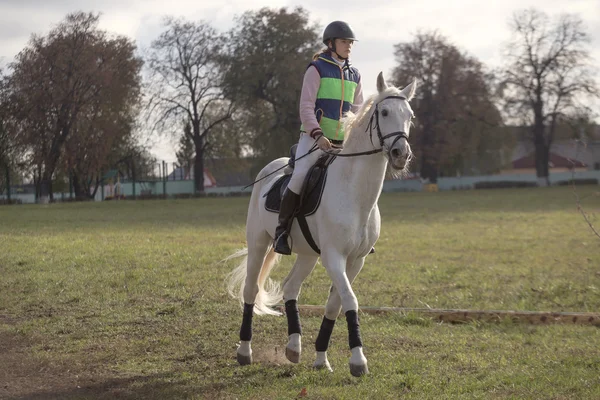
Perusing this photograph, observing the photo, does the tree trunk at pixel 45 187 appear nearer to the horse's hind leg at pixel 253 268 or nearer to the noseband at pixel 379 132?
the horse's hind leg at pixel 253 268

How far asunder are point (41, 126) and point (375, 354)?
43040mm

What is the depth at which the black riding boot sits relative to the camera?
779 cm

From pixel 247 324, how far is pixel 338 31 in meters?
3.26

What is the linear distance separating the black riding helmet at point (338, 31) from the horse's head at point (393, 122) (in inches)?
34.8

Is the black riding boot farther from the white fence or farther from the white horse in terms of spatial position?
the white fence

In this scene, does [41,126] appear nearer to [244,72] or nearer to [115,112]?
[115,112]

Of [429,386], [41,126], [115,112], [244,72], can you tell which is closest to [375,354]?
[429,386]

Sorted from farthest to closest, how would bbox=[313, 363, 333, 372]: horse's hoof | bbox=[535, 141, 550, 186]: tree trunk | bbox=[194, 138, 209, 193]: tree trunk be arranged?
bbox=[535, 141, 550, 186]: tree trunk → bbox=[194, 138, 209, 193]: tree trunk → bbox=[313, 363, 333, 372]: horse's hoof

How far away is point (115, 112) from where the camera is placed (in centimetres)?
5366

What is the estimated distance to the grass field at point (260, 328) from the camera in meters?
7.12

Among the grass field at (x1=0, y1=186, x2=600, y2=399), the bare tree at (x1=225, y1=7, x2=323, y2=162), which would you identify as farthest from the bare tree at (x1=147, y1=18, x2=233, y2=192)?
the grass field at (x1=0, y1=186, x2=600, y2=399)

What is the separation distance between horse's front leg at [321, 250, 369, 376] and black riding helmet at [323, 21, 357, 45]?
221cm

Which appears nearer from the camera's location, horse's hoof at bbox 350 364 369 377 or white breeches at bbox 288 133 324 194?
horse's hoof at bbox 350 364 369 377

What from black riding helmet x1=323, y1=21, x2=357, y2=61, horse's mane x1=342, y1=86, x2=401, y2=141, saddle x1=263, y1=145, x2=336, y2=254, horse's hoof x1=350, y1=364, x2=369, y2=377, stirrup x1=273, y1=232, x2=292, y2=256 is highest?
black riding helmet x1=323, y1=21, x2=357, y2=61
